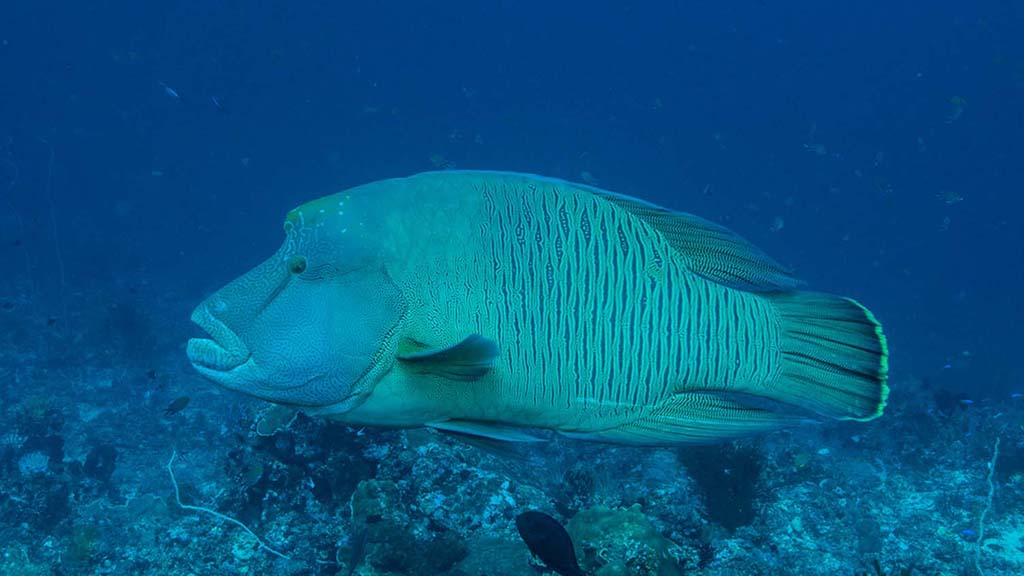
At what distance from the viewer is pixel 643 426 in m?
1.94

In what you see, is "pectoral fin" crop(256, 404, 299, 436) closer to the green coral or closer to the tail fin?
the green coral

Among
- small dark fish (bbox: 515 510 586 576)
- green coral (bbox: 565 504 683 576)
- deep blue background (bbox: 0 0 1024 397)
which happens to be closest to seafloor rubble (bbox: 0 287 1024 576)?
green coral (bbox: 565 504 683 576)

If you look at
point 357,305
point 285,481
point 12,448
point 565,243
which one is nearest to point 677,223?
point 565,243

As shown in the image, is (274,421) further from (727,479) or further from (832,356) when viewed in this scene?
(832,356)

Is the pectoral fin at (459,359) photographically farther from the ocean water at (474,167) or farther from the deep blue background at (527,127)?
the deep blue background at (527,127)

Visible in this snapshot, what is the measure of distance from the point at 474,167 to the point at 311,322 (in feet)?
193

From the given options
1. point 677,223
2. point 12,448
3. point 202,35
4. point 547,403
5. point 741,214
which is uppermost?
point 202,35

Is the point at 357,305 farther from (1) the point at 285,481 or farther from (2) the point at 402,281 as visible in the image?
(1) the point at 285,481

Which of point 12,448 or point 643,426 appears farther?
point 12,448

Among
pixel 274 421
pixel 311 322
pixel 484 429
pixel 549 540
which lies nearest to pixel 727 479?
pixel 549 540

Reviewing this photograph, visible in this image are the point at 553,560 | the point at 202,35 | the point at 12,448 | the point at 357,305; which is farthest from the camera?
the point at 202,35

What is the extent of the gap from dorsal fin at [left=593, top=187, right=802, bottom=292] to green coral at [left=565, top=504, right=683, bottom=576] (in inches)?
110

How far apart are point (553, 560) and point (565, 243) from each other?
238 cm

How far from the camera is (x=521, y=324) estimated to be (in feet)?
5.98
